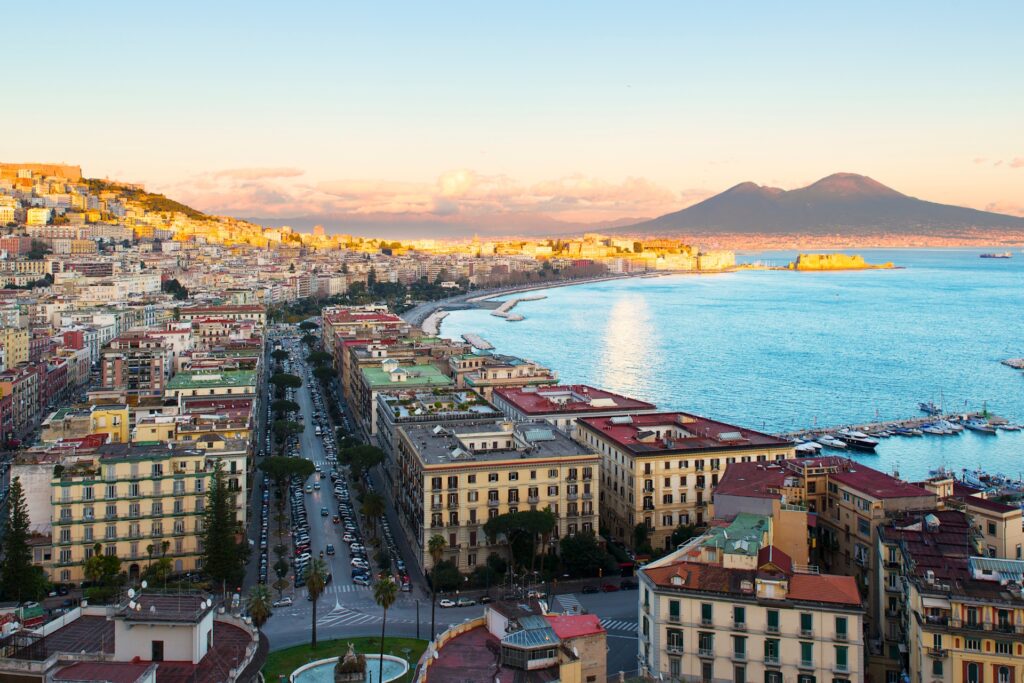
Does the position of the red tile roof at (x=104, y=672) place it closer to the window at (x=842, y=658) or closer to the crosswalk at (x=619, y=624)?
the window at (x=842, y=658)

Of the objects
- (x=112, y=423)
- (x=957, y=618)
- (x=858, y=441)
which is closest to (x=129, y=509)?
(x=112, y=423)

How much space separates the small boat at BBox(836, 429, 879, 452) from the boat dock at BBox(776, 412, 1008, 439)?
563 mm

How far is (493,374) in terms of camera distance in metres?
31.5

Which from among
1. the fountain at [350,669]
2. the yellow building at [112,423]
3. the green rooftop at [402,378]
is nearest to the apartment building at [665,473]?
the fountain at [350,669]

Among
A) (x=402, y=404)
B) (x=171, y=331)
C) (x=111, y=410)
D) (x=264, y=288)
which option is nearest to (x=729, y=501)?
(x=402, y=404)

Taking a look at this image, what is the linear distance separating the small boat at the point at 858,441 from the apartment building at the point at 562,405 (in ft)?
33.8

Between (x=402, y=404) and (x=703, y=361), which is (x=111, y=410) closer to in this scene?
(x=402, y=404)

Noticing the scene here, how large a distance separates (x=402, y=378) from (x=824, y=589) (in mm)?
20633

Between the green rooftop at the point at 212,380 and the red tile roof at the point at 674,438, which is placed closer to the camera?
the red tile roof at the point at 674,438

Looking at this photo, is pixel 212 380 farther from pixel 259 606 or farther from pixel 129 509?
pixel 259 606

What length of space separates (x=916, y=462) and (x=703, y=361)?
25189mm

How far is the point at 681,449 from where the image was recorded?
2041 centimetres

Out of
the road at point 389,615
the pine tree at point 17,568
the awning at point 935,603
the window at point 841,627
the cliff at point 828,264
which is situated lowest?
the road at point 389,615

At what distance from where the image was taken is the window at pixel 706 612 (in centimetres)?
1191
